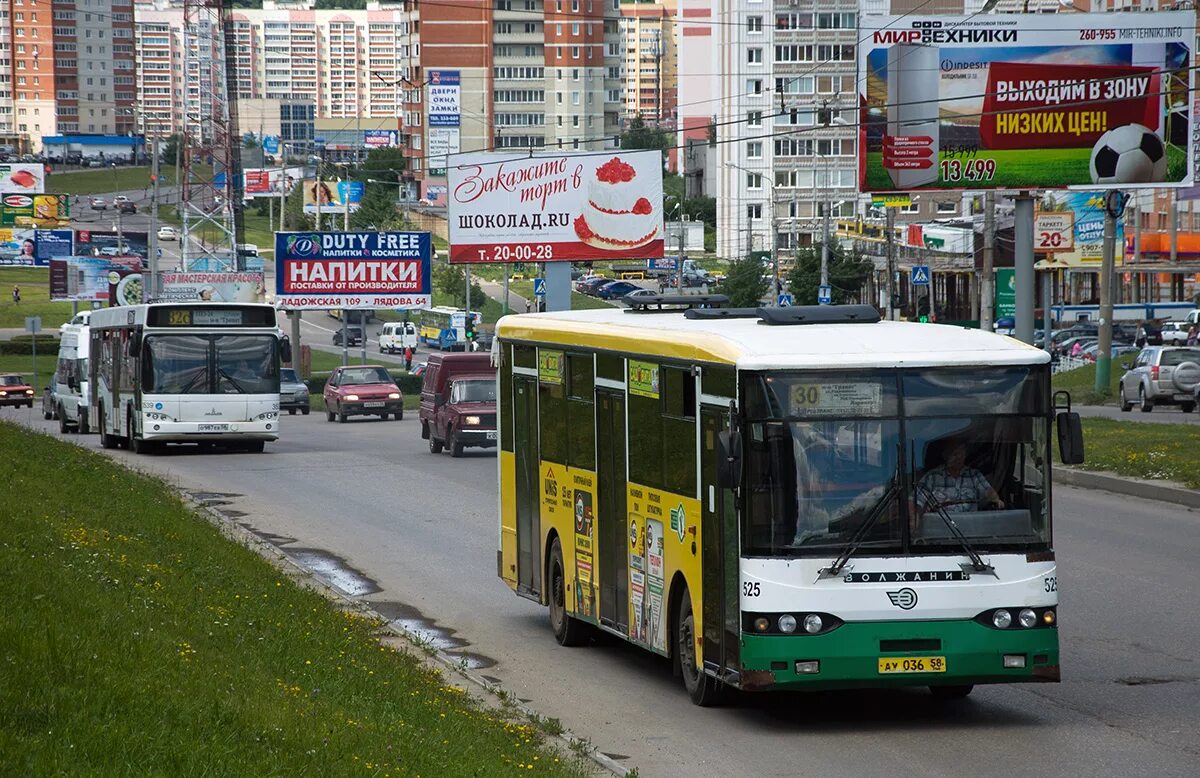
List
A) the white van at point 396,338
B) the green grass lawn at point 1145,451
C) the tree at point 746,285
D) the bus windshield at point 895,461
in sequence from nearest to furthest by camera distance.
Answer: the bus windshield at point 895,461 → the green grass lawn at point 1145,451 → the tree at point 746,285 → the white van at point 396,338

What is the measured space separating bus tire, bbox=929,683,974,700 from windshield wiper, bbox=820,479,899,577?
1614 millimetres

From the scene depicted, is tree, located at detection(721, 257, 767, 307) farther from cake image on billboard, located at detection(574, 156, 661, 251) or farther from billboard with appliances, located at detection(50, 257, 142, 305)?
cake image on billboard, located at detection(574, 156, 661, 251)

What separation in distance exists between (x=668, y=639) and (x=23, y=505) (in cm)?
669

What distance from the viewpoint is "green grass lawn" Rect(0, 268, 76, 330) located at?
11175 centimetres

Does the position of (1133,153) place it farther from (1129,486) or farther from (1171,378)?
(1129,486)

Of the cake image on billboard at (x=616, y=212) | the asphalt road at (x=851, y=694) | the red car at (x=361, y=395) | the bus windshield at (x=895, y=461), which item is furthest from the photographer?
the red car at (x=361, y=395)

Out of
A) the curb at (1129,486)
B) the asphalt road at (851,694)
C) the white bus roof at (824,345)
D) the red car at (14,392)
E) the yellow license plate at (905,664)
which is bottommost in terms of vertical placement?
the red car at (14,392)

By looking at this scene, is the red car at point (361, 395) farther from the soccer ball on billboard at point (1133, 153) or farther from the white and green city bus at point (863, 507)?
the white and green city bus at point (863, 507)

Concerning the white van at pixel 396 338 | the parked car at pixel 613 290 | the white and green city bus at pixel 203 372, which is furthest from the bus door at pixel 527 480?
the parked car at pixel 613 290

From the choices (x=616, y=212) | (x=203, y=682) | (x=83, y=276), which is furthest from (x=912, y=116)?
(x=83, y=276)

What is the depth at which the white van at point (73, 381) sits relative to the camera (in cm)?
4528

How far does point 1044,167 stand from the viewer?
1362 inches

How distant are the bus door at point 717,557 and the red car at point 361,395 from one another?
43.2 meters

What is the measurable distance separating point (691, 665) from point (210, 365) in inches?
1033
